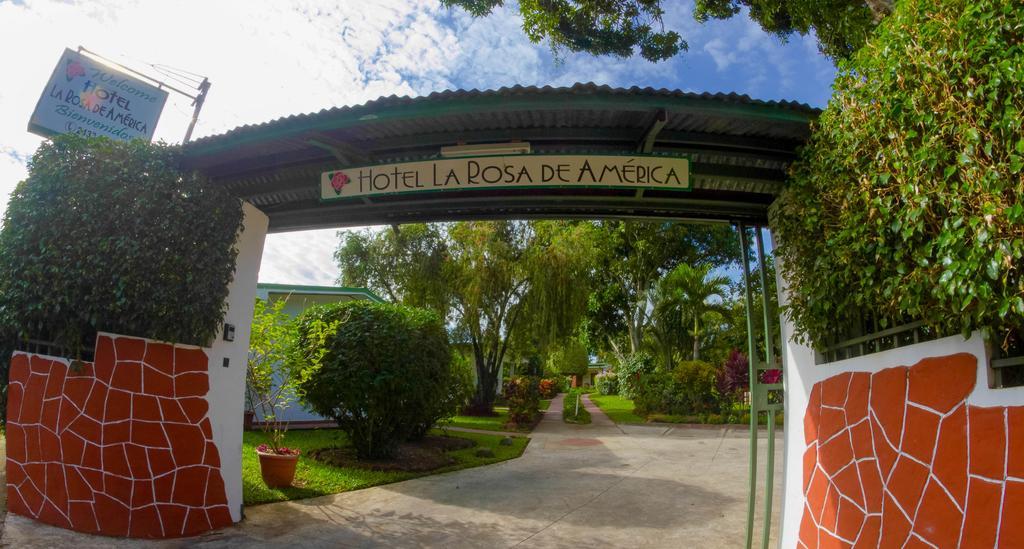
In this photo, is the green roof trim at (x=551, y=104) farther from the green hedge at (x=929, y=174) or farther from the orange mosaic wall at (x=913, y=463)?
the orange mosaic wall at (x=913, y=463)

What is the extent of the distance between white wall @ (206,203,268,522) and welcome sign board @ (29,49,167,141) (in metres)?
3.47

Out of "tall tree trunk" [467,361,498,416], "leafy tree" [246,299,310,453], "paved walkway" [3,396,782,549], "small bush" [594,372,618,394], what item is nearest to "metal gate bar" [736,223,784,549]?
"paved walkway" [3,396,782,549]

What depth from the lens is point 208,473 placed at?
5.82 metres

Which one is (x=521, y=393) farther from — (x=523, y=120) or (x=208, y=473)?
(x=523, y=120)

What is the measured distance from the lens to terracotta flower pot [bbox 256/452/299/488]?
7.98 meters

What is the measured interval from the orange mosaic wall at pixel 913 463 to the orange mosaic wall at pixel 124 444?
5.26m

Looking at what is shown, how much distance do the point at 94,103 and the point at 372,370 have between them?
536 centimetres

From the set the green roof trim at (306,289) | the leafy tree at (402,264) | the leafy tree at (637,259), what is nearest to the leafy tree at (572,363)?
the leafy tree at (637,259)

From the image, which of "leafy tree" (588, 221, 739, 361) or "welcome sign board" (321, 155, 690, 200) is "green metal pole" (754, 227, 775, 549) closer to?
"welcome sign board" (321, 155, 690, 200)

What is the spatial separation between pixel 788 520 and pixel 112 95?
9.79 metres

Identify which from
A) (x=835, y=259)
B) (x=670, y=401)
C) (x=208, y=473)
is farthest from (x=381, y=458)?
(x=670, y=401)

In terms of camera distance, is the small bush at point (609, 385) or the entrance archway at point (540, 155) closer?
the entrance archway at point (540, 155)

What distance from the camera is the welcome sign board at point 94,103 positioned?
8164 mm

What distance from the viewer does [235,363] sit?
6.27 metres
